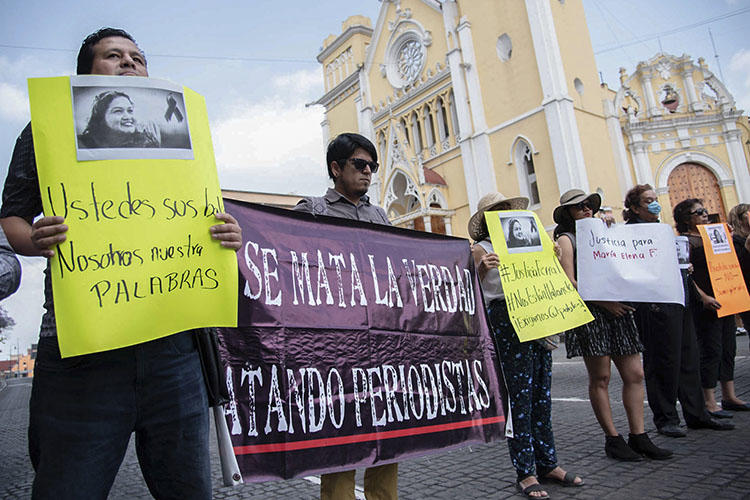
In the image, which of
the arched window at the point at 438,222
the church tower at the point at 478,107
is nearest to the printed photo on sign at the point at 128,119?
the church tower at the point at 478,107

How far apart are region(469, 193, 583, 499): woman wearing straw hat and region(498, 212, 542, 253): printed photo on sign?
0.50ft

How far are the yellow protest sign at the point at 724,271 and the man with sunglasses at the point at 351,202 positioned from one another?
4038 millimetres

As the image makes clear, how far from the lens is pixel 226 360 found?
7.84ft

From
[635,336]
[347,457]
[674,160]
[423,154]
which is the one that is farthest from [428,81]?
[347,457]

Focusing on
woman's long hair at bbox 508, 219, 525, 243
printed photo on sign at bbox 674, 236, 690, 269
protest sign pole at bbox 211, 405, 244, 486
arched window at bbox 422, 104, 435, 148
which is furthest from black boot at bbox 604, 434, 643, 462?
arched window at bbox 422, 104, 435, 148

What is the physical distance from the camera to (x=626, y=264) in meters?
4.21

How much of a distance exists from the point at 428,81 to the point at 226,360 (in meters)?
24.5

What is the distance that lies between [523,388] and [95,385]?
2.71 metres

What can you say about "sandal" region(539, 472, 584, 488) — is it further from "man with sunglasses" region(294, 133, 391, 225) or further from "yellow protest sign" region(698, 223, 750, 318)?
"yellow protest sign" region(698, 223, 750, 318)

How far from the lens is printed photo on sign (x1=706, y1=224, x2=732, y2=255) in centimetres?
557

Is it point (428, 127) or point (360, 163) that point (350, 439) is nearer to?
point (360, 163)

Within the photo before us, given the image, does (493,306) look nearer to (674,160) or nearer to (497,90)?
(497,90)

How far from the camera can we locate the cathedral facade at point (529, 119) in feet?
67.8

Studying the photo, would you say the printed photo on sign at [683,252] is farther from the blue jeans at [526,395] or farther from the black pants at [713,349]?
the blue jeans at [526,395]
